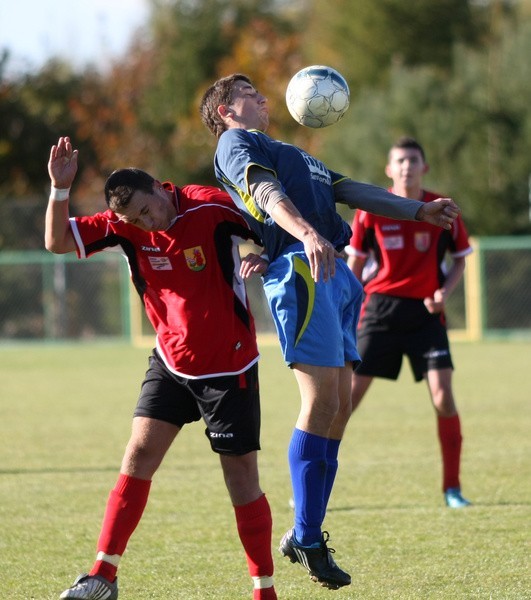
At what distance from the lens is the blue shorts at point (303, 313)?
5020 millimetres

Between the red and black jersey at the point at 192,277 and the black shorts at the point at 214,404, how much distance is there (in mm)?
46

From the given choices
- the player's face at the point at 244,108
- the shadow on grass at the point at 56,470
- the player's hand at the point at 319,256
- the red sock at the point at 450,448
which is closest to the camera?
the player's hand at the point at 319,256

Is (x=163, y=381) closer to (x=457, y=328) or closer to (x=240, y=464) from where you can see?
(x=240, y=464)

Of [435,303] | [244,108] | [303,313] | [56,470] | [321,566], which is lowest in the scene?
[56,470]

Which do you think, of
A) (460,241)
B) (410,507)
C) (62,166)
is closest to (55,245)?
(62,166)

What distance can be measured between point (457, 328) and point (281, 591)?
18.3 metres

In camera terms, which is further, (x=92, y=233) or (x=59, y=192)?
(x=92, y=233)

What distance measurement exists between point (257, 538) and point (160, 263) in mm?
1196

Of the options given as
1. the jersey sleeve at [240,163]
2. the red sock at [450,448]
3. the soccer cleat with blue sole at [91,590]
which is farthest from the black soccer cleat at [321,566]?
the red sock at [450,448]

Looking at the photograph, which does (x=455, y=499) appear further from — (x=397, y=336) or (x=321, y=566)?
(x=321, y=566)

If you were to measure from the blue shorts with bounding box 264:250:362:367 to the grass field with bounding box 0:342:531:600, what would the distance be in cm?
107

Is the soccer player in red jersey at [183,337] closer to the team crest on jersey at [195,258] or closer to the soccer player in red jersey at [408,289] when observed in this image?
the team crest on jersey at [195,258]

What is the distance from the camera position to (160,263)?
490 cm

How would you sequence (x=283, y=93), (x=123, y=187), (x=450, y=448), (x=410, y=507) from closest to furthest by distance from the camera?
(x=123, y=187), (x=410, y=507), (x=450, y=448), (x=283, y=93)
